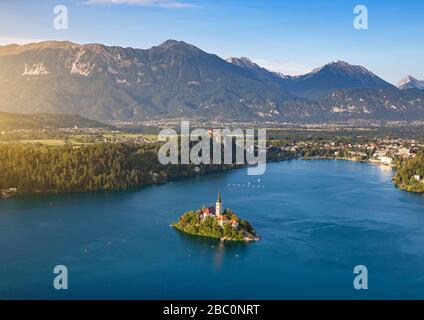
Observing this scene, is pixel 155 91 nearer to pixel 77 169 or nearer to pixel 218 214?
pixel 77 169

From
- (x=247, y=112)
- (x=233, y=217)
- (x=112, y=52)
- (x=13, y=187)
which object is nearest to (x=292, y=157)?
(x=13, y=187)

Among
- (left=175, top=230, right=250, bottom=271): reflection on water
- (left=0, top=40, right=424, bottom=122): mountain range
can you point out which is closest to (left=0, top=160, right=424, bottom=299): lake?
(left=175, top=230, right=250, bottom=271): reflection on water

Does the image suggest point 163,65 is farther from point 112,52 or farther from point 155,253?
point 155,253

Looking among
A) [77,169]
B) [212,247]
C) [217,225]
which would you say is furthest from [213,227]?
[77,169]

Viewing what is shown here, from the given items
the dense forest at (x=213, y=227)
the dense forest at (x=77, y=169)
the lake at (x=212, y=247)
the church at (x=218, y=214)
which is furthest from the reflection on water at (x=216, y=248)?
the dense forest at (x=77, y=169)

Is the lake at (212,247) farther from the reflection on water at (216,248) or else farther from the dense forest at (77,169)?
the dense forest at (77,169)

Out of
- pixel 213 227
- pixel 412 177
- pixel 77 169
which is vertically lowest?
pixel 213 227
